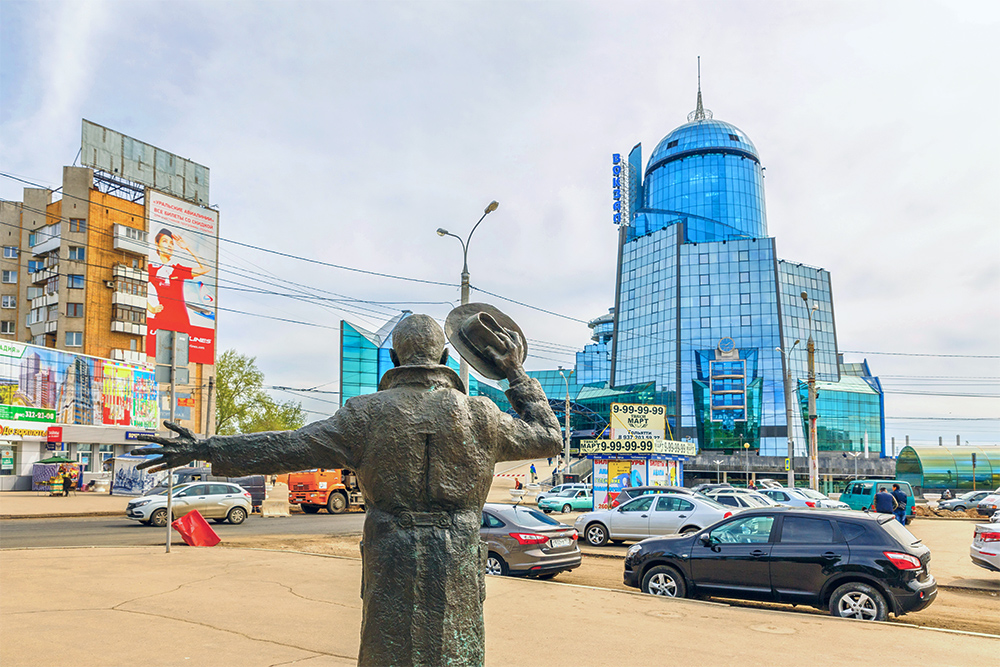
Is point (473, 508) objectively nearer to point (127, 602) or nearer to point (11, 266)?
point (127, 602)

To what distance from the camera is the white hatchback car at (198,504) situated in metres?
23.0

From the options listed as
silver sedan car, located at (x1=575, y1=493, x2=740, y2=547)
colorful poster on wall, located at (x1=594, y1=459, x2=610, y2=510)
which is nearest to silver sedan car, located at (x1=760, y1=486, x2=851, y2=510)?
colorful poster on wall, located at (x1=594, y1=459, x2=610, y2=510)

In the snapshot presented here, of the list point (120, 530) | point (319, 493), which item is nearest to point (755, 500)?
point (319, 493)

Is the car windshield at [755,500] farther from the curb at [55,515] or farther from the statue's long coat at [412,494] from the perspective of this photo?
the curb at [55,515]

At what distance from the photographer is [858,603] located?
9531 millimetres

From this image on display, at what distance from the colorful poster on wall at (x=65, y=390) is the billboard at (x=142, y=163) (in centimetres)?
2132

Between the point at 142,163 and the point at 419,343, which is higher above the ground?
the point at 142,163

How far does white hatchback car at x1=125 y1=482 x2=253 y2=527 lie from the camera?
907 inches

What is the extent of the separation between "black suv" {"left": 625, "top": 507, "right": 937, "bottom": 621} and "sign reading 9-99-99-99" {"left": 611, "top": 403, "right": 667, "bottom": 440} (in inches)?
679

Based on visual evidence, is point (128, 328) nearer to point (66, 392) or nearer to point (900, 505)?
point (66, 392)

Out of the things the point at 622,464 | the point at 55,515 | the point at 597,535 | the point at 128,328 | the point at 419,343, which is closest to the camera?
the point at 419,343

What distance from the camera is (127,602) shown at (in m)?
9.42

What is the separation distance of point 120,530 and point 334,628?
1661 centimetres

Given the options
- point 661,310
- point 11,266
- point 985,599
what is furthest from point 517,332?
point 661,310
